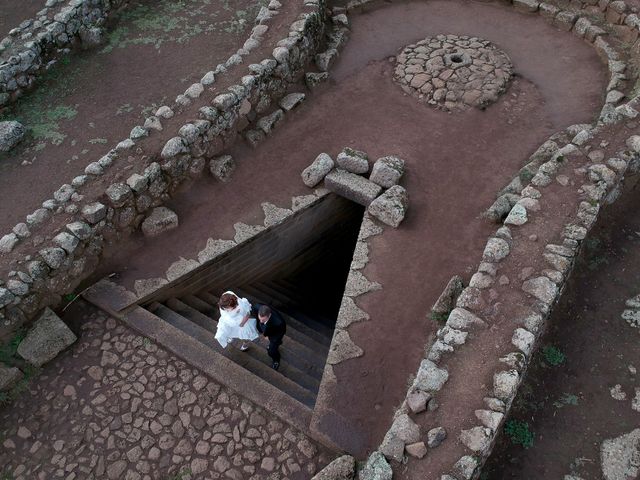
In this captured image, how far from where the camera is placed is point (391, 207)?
802 cm

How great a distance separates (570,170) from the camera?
7746 mm

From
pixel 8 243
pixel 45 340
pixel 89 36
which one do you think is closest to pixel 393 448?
pixel 45 340

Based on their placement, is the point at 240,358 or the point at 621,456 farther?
the point at 240,358

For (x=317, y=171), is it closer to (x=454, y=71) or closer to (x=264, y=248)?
(x=264, y=248)

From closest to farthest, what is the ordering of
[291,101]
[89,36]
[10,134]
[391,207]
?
1. [391,207]
2. [10,134]
3. [291,101]
4. [89,36]

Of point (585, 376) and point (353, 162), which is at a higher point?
point (353, 162)

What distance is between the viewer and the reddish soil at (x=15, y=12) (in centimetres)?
1165

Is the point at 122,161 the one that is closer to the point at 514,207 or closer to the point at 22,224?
the point at 22,224

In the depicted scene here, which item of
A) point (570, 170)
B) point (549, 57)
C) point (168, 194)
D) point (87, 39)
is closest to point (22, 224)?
point (168, 194)

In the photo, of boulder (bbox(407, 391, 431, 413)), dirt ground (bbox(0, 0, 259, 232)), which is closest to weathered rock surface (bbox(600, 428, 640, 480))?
boulder (bbox(407, 391, 431, 413))

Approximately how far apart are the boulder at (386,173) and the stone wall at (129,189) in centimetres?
218

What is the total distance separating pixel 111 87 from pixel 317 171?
4911 mm

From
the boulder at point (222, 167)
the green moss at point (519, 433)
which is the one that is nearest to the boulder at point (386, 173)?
the boulder at point (222, 167)

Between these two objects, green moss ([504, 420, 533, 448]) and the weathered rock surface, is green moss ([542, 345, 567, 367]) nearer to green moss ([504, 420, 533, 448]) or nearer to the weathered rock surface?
green moss ([504, 420, 533, 448])
